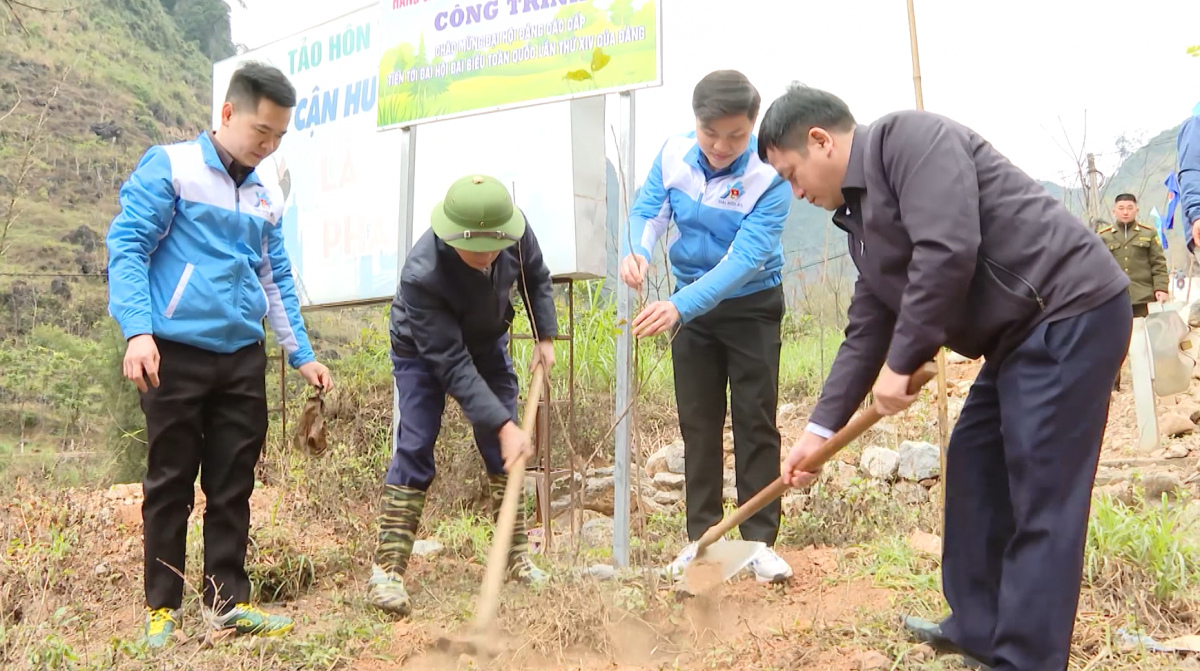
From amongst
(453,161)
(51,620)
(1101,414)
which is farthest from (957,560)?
(453,161)

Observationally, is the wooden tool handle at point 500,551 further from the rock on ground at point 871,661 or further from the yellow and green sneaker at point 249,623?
the rock on ground at point 871,661

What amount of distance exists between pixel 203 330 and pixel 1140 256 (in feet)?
25.7

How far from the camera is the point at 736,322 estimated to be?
347cm

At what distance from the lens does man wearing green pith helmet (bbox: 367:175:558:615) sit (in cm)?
306

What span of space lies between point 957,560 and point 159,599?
2386mm

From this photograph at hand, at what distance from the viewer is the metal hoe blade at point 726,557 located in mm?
3092

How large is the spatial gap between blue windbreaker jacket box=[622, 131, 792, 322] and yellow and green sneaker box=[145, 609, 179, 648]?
193 cm

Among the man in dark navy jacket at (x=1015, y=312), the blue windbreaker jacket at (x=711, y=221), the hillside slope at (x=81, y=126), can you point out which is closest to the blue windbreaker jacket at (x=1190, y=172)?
the blue windbreaker jacket at (x=711, y=221)

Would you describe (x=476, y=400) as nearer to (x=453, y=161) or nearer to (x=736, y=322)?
(x=736, y=322)

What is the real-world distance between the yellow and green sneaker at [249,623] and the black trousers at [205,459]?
51mm

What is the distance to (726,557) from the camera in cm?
313

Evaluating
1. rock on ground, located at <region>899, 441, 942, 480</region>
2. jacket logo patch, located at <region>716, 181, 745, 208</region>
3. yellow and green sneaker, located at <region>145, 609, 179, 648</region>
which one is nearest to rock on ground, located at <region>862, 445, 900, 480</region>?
rock on ground, located at <region>899, 441, 942, 480</region>

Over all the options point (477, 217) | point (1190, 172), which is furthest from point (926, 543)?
point (477, 217)

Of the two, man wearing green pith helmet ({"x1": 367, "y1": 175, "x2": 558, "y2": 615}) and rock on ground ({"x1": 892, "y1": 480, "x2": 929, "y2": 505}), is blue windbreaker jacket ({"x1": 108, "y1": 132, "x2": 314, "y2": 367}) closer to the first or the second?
man wearing green pith helmet ({"x1": 367, "y1": 175, "x2": 558, "y2": 615})
